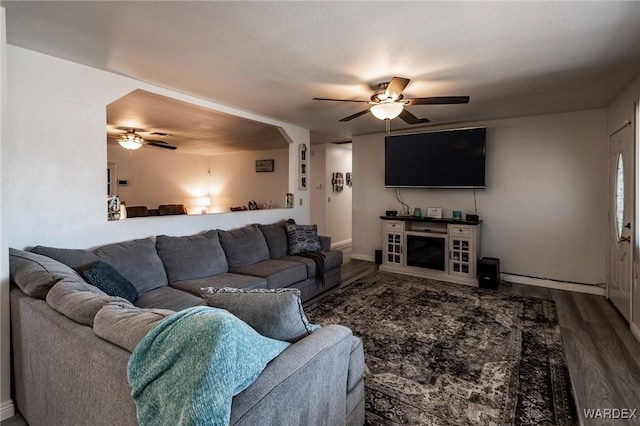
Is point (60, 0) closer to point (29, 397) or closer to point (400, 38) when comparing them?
point (400, 38)

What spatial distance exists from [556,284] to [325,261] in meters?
3.24

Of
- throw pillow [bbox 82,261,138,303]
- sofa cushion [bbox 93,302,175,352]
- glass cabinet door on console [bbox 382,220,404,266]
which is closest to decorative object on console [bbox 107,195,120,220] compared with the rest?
throw pillow [bbox 82,261,138,303]

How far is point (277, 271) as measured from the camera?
3.51 m

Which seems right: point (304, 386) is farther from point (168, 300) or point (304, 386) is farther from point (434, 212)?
point (434, 212)

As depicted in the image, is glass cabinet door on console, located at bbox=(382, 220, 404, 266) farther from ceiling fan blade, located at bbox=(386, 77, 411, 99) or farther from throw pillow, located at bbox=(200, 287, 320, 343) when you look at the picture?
throw pillow, located at bbox=(200, 287, 320, 343)

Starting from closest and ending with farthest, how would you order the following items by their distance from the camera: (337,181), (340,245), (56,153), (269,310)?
1. (269,310)
2. (56,153)
3. (337,181)
4. (340,245)

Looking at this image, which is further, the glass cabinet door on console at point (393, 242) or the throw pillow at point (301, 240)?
the glass cabinet door on console at point (393, 242)

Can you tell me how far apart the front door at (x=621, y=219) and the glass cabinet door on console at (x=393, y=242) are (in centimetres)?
257

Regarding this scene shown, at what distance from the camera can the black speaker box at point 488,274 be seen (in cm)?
443

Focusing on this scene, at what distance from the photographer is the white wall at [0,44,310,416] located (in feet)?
7.80

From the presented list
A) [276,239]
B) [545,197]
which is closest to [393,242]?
[276,239]

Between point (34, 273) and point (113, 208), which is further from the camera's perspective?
point (113, 208)

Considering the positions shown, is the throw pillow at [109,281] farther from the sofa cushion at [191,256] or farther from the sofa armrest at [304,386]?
the sofa armrest at [304,386]

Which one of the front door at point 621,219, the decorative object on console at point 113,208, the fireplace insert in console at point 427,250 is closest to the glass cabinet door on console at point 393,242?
the fireplace insert in console at point 427,250
